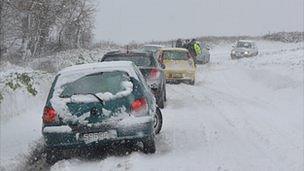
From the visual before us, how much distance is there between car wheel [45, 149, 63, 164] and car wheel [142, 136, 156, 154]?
1357 millimetres

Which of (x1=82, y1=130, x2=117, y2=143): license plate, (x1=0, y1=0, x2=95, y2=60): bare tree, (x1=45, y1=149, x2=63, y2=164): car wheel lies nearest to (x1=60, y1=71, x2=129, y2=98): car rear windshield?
(x1=82, y1=130, x2=117, y2=143): license plate

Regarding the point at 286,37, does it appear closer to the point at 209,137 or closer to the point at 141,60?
the point at 141,60

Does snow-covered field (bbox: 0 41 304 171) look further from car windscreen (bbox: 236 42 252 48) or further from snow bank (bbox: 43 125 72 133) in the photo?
car windscreen (bbox: 236 42 252 48)

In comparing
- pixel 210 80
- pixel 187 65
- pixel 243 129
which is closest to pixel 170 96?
pixel 187 65

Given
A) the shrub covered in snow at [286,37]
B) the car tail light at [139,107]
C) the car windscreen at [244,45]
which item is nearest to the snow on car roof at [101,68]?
the car tail light at [139,107]

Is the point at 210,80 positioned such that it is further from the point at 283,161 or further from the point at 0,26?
the point at 283,161

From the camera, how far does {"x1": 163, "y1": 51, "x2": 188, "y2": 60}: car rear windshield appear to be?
27975 mm

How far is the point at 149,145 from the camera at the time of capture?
35.7 ft

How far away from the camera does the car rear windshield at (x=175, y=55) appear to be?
27975 millimetres

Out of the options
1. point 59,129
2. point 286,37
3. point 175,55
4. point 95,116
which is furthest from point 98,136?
point 286,37

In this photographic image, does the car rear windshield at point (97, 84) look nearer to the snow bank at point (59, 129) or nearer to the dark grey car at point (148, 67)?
the snow bank at point (59, 129)

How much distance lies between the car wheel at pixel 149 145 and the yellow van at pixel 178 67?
51.7 ft

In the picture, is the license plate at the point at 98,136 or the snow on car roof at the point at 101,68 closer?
the license plate at the point at 98,136

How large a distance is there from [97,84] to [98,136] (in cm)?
93
